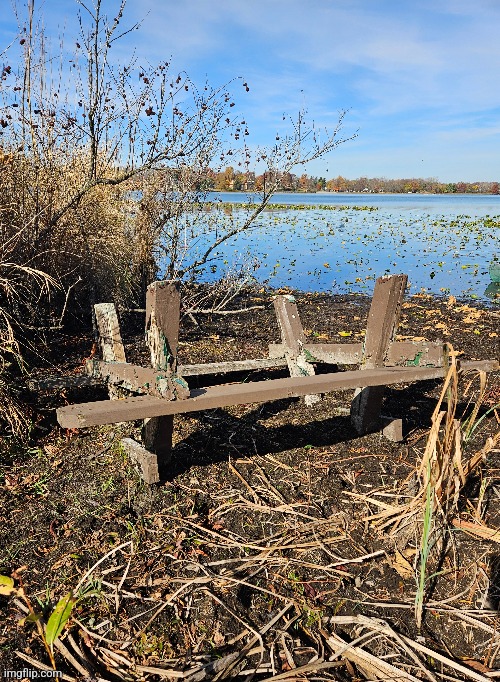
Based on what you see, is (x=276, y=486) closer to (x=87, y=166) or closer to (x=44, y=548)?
(x=44, y=548)

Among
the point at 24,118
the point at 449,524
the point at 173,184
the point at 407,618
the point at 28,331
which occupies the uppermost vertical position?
the point at 24,118

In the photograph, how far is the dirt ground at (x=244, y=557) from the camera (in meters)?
2.04

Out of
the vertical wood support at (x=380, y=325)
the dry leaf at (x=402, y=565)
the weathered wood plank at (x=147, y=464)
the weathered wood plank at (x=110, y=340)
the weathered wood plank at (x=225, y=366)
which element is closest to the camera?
the dry leaf at (x=402, y=565)

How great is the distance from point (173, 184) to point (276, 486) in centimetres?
508

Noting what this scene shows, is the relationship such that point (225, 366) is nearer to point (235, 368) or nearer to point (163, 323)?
point (235, 368)

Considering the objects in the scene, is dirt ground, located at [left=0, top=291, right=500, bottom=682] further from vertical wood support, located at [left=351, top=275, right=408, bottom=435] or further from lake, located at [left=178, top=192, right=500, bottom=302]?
lake, located at [left=178, top=192, right=500, bottom=302]

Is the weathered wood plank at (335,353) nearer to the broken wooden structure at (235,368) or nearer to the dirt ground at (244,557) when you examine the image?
the broken wooden structure at (235,368)

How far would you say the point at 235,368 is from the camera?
4402 mm

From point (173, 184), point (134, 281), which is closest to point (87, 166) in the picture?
point (173, 184)

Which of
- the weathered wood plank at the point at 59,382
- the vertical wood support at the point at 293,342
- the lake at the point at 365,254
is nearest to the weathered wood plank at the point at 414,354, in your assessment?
the vertical wood support at the point at 293,342

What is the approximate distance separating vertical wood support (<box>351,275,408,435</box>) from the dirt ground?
1.14ft

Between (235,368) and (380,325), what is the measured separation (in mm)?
1372

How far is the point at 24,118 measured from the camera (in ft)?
17.8

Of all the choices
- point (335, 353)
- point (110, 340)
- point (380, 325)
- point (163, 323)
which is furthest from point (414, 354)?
point (110, 340)
